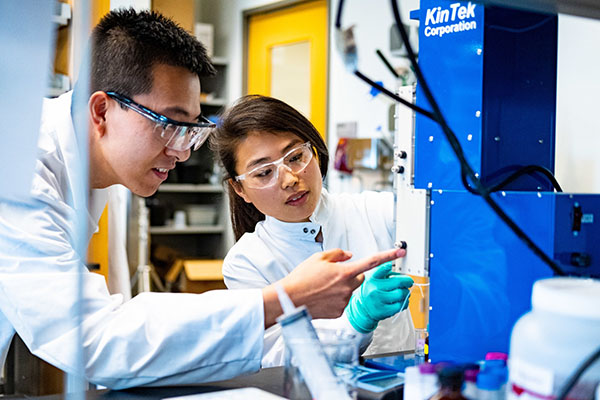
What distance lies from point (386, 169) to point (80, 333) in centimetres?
303

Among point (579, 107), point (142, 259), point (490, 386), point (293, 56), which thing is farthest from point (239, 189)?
point (293, 56)

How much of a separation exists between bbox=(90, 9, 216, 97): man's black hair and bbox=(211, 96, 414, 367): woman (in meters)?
0.28

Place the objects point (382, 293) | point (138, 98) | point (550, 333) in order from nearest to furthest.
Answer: point (550, 333) → point (382, 293) → point (138, 98)

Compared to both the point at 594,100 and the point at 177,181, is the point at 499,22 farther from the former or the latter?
the point at 177,181

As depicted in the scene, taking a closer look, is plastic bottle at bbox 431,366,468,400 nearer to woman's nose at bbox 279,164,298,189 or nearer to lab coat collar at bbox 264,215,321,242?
woman's nose at bbox 279,164,298,189

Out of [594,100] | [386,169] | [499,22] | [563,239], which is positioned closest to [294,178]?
[499,22]

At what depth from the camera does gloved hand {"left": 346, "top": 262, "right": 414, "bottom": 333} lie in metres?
1.25

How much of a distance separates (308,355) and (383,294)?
435 millimetres

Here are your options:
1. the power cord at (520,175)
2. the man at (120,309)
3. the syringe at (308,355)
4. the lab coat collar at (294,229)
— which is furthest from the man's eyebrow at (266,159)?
the syringe at (308,355)

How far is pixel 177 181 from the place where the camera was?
5.63m

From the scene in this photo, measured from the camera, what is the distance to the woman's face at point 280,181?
172 centimetres

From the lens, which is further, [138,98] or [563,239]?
[138,98]

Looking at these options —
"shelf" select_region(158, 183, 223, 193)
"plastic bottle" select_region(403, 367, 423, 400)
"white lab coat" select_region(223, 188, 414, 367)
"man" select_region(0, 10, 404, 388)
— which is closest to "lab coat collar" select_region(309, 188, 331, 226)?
"white lab coat" select_region(223, 188, 414, 367)

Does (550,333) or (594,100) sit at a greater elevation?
(594,100)
